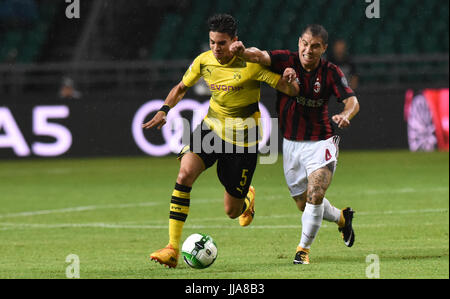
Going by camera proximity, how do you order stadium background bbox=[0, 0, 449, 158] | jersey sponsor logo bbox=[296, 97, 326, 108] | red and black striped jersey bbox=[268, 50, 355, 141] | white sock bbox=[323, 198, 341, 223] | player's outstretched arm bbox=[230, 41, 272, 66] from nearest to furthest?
1. player's outstretched arm bbox=[230, 41, 272, 66]
2. red and black striped jersey bbox=[268, 50, 355, 141]
3. jersey sponsor logo bbox=[296, 97, 326, 108]
4. white sock bbox=[323, 198, 341, 223]
5. stadium background bbox=[0, 0, 449, 158]

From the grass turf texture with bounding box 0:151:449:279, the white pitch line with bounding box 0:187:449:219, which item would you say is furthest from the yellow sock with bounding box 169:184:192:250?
the white pitch line with bounding box 0:187:449:219

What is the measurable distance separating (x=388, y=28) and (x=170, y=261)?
Answer: 715 inches

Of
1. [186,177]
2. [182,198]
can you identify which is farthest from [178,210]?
[186,177]

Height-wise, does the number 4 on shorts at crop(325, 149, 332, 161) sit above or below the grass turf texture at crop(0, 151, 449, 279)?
above

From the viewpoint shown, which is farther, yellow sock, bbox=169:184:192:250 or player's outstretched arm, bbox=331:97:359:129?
yellow sock, bbox=169:184:192:250

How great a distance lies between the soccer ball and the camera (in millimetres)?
7793

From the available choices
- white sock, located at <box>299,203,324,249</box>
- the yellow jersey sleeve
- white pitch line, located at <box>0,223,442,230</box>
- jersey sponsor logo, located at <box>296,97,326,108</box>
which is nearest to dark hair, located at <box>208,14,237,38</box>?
the yellow jersey sleeve

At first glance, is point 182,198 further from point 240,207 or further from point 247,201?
point 247,201

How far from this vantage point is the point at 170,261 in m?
7.75

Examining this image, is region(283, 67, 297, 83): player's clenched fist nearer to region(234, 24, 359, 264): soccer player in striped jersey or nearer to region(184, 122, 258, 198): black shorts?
region(234, 24, 359, 264): soccer player in striped jersey

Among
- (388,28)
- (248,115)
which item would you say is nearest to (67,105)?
(388,28)

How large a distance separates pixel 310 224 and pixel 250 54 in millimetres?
1532

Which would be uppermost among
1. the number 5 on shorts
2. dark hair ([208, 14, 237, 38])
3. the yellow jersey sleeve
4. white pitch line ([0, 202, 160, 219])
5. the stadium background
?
the stadium background

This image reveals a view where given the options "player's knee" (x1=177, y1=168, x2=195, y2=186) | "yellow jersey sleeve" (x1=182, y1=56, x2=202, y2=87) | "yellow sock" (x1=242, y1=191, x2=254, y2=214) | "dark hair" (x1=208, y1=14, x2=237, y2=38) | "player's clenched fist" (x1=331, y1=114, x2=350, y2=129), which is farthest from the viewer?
"yellow sock" (x1=242, y1=191, x2=254, y2=214)
